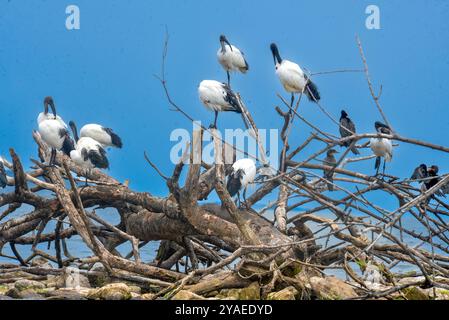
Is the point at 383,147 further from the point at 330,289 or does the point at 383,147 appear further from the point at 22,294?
the point at 22,294

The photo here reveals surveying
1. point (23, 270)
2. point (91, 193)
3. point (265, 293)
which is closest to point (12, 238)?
point (23, 270)

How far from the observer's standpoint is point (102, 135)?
23.4 feet

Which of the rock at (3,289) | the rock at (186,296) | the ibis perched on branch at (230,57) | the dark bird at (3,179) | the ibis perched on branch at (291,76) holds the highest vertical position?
the ibis perched on branch at (230,57)

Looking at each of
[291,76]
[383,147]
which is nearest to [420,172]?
[383,147]

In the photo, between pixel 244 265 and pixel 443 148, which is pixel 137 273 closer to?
pixel 244 265

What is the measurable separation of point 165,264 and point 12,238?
1.30 metres

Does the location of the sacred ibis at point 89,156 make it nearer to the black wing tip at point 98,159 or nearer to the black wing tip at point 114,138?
the black wing tip at point 98,159

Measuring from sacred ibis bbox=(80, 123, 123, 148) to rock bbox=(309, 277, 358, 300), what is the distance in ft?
11.2

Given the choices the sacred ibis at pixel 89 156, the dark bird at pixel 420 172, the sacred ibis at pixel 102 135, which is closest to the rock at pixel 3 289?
the sacred ibis at pixel 89 156

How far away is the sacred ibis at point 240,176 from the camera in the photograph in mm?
5512

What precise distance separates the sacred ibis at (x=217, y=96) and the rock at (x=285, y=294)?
2949 millimetres

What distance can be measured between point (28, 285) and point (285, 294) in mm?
2065

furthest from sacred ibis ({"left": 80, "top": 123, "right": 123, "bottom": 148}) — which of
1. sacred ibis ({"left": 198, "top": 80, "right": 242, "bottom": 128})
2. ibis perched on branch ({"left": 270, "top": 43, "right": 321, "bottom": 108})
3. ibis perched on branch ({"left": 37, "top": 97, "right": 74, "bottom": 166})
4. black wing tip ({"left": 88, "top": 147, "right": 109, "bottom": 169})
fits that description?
ibis perched on branch ({"left": 270, "top": 43, "right": 321, "bottom": 108})

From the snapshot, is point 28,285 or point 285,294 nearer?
point 285,294
